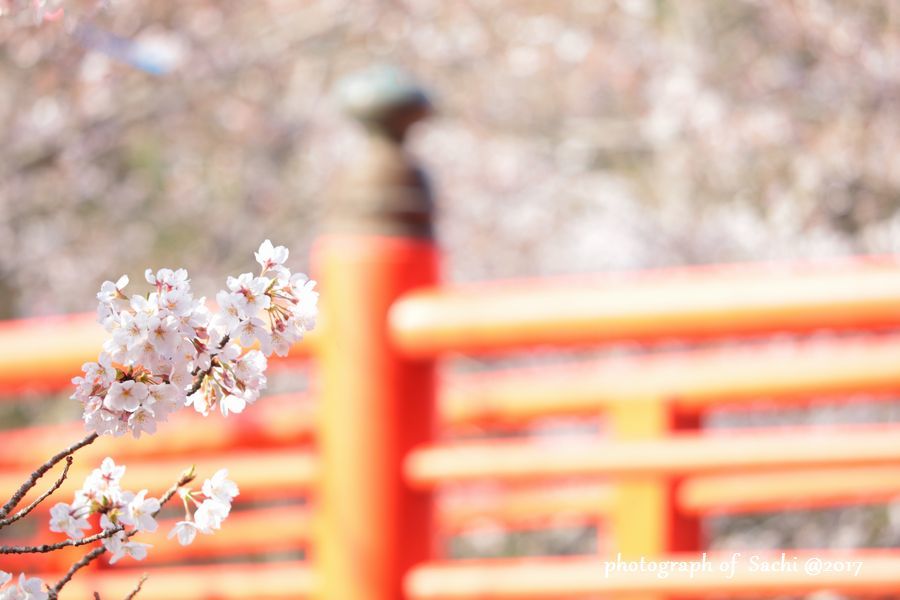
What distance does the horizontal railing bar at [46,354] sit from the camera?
2112 mm

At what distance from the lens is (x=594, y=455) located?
1795mm

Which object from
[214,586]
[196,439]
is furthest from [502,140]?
[214,586]

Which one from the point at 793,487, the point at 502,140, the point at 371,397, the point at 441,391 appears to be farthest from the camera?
the point at 502,140

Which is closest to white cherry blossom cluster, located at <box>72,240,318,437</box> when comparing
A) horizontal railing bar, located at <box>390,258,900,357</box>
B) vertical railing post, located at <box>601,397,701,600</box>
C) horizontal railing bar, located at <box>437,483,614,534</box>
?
horizontal railing bar, located at <box>390,258,900,357</box>

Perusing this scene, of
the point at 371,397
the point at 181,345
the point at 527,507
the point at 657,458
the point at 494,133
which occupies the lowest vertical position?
the point at 181,345

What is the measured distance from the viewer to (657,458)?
5.84ft

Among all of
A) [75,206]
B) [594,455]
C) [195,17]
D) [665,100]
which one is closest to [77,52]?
[195,17]

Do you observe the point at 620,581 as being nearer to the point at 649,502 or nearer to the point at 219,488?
the point at 649,502

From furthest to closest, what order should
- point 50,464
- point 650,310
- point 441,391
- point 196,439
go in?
point 196,439 → point 441,391 → point 650,310 → point 50,464

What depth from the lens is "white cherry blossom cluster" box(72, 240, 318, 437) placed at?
839mm

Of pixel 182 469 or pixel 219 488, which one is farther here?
pixel 182 469

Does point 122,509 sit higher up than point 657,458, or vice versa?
point 657,458

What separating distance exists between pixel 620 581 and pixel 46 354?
45.0 inches

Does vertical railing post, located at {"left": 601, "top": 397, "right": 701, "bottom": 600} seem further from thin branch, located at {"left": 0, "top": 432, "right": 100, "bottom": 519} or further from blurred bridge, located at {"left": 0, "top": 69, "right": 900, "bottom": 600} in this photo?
thin branch, located at {"left": 0, "top": 432, "right": 100, "bottom": 519}
